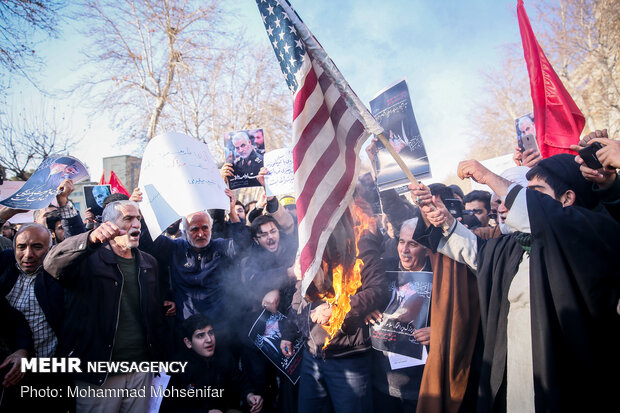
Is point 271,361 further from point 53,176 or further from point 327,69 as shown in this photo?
point 53,176

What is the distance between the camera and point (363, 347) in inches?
122

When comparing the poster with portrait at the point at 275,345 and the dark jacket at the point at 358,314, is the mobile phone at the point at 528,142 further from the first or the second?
the poster with portrait at the point at 275,345

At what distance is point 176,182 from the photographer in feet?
10.8

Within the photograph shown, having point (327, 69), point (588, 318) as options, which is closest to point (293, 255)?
point (327, 69)

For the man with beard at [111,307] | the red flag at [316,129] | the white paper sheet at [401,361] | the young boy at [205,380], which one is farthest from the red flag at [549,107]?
the man with beard at [111,307]

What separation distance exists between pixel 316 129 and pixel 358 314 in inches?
63.1

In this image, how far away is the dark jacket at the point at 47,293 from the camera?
313 cm

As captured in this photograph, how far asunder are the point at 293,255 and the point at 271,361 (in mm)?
1178

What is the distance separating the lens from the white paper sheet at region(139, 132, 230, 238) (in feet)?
10.4

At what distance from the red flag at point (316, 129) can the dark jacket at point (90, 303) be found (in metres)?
1.88

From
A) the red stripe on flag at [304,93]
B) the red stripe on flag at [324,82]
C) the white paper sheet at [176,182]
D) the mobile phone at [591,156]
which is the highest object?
the red stripe on flag at [324,82]

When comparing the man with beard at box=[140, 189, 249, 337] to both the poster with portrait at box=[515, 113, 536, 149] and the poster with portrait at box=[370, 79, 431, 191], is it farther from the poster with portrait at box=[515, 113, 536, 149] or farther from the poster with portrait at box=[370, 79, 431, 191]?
the poster with portrait at box=[515, 113, 536, 149]

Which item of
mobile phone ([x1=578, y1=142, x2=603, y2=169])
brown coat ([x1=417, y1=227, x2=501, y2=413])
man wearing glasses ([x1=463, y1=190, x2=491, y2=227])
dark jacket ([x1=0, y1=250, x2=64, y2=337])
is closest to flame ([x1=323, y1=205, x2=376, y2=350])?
brown coat ([x1=417, y1=227, x2=501, y2=413])

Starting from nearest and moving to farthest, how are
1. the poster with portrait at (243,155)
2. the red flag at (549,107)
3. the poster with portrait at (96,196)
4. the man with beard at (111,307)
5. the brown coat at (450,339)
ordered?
the brown coat at (450,339), the man with beard at (111,307), the red flag at (549,107), the poster with portrait at (243,155), the poster with portrait at (96,196)
